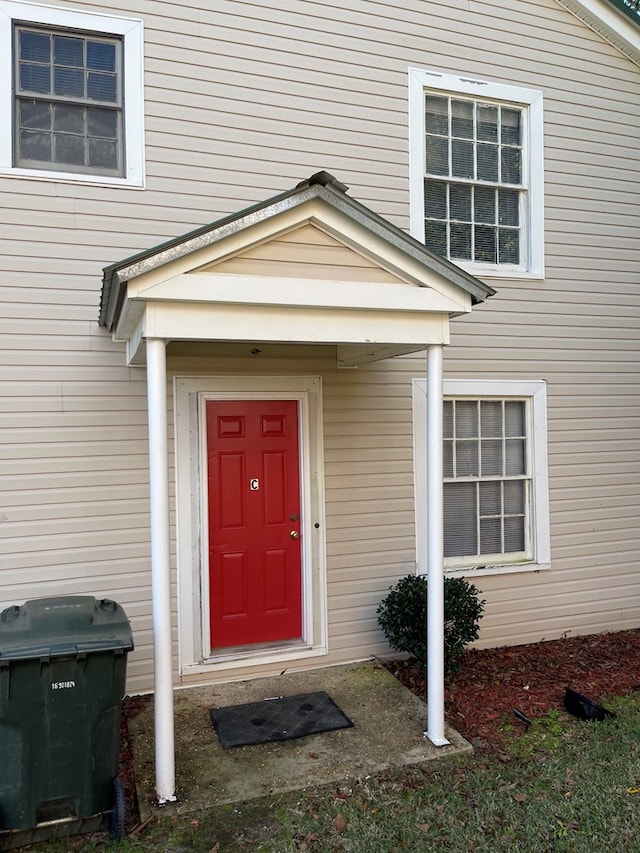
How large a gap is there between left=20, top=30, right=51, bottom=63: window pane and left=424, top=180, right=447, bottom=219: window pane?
3210 mm

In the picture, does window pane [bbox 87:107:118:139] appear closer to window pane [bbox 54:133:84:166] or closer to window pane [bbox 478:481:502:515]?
window pane [bbox 54:133:84:166]

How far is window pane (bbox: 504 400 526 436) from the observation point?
20.5 ft

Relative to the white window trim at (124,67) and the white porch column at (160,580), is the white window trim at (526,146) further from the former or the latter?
the white porch column at (160,580)

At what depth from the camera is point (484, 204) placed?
6188mm

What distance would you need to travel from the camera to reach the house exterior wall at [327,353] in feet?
15.7

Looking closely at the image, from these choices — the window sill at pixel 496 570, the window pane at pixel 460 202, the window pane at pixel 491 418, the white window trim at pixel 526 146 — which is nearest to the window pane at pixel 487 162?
the window pane at pixel 460 202

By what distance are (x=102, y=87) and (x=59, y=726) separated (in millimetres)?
4409

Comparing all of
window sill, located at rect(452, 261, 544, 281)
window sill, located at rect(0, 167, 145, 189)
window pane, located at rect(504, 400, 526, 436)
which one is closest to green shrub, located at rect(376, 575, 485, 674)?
window pane, located at rect(504, 400, 526, 436)

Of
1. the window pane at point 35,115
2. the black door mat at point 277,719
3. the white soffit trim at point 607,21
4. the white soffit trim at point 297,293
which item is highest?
the white soffit trim at point 607,21

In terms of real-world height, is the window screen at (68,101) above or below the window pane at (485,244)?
above

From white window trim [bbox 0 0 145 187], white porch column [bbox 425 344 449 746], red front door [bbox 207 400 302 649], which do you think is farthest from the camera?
red front door [bbox 207 400 302 649]

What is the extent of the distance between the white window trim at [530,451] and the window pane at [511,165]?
194 cm

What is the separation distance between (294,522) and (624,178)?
4781 millimetres

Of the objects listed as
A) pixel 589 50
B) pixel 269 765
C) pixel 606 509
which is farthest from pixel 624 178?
pixel 269 765
